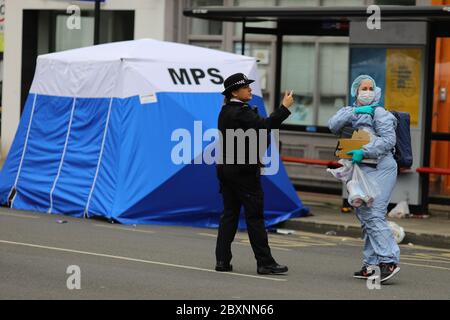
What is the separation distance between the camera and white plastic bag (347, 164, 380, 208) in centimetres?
1012

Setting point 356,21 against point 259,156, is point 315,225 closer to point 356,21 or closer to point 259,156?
point 356,21

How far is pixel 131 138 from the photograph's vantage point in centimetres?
1550

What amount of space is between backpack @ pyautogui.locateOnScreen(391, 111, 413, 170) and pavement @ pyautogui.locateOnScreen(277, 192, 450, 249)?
4.16 meters

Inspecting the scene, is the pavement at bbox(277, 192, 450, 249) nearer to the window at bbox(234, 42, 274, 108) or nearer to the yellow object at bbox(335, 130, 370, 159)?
the window at bbox(234, 42, 274, 108)

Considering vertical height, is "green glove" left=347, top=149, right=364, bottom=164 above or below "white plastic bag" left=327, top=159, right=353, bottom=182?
above

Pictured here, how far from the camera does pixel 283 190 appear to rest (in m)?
16.1

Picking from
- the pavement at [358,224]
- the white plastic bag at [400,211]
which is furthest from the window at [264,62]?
the white plastic bag at [400,211]

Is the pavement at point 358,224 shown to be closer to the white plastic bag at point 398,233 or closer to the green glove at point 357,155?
the white plastic bag at point 398,233

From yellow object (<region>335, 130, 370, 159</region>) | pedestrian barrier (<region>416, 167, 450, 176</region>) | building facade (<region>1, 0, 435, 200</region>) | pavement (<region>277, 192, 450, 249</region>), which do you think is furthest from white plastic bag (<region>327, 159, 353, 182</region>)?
building facade (<region>1, 0, 435, 200</region>)

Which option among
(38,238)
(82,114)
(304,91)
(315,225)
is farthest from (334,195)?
(38,238)

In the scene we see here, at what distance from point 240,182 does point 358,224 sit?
5.28 metres

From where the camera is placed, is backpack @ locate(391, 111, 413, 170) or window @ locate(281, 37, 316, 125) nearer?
backpack @ locate(391, 111, 413, 170)

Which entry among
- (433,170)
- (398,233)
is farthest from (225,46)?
(398,233)

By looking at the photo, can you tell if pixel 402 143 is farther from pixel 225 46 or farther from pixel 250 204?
pixel 225 46
